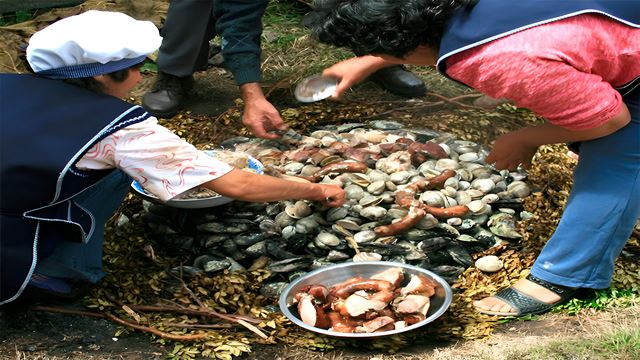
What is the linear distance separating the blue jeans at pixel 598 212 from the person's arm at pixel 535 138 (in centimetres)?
8

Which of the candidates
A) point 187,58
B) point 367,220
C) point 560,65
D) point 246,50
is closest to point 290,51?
point 187,58

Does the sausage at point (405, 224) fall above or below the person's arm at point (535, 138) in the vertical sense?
below

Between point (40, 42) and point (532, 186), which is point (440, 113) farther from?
point (40, 42)

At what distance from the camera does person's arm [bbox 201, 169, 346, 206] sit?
2.62 metres

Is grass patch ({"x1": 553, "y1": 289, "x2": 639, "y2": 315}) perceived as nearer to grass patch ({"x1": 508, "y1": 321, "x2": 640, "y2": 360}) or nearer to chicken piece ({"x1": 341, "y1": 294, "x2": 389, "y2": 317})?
grass patch ({"x1": 508, "y1": 321, "x2": 640, "y2": 360})

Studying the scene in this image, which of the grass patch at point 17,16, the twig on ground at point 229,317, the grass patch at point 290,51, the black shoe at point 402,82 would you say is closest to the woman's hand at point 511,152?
the twig on ground at point 229,317

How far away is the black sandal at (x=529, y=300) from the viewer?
280 centimetres

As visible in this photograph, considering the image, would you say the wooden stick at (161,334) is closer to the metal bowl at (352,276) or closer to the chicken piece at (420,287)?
the metal bowl at (352,276)

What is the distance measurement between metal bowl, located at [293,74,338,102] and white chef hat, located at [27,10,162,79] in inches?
37.5

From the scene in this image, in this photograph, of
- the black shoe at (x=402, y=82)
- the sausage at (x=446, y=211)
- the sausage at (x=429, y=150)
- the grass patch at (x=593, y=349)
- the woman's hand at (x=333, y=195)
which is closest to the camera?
the grass patch at (x=593, y=349)

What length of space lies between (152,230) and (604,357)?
67.1 inches

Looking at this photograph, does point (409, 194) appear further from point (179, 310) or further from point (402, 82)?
point (402, 82)

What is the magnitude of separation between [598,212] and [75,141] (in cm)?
159

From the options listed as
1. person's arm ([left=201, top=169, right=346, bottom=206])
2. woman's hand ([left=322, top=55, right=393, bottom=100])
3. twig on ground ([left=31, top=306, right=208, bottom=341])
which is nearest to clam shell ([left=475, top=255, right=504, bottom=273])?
person's arm ([left=201, top=169, right=346, bottom=206])
